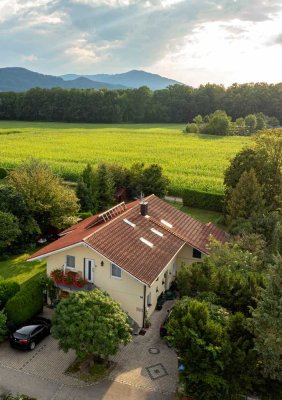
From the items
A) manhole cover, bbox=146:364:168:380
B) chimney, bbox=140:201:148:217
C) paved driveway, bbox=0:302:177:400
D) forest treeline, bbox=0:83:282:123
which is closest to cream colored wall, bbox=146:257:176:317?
paved driveway, bbox=0:302:177:400

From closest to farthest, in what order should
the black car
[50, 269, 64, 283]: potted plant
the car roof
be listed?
the black car
the car roof
[50, 269, 64, 283]: potted plant

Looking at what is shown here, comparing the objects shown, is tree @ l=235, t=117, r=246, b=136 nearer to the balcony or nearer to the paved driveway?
the balcony

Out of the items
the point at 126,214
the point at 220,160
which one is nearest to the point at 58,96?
the point at 220,160

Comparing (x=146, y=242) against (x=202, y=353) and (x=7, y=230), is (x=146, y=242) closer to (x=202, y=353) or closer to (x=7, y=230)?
(x=202, y=353)

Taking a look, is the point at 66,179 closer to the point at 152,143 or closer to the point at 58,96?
the point at 152,143

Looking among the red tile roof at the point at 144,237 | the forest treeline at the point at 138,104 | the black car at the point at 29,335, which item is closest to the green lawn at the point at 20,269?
the red tile roof at the point at 144,237
